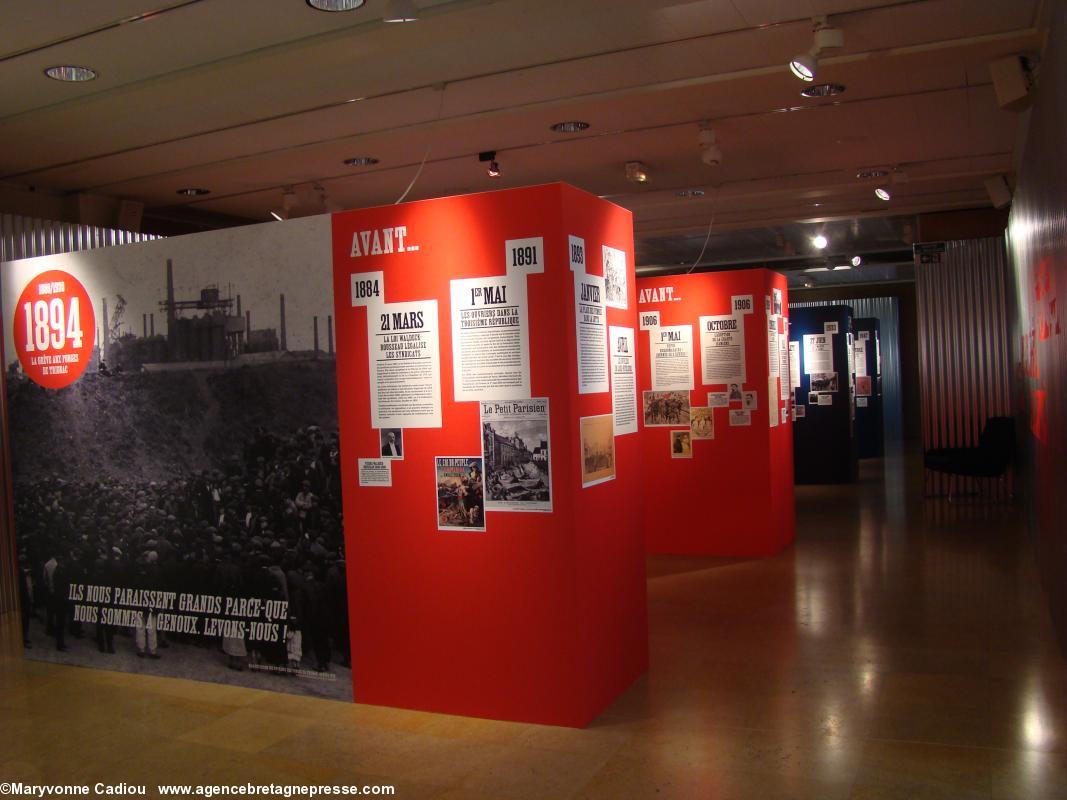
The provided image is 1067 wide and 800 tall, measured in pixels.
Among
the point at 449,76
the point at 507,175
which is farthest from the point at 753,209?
the point at 449,76

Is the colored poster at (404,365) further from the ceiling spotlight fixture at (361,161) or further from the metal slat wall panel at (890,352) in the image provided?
the metal slat wall panel at (890,352)

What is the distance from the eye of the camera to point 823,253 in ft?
51.1

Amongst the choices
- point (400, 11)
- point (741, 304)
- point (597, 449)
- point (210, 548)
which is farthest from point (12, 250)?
point (741, 304)

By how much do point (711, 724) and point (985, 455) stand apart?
8024mm

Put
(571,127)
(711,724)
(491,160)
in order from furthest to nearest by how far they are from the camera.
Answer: (491,160) < (571,127) < (711,724)

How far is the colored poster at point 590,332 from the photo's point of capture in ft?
15.8

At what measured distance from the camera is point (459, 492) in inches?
196

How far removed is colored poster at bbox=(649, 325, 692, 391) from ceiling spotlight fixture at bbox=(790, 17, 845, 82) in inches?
151

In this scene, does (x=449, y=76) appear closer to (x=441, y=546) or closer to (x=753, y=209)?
(x=441, y=546)

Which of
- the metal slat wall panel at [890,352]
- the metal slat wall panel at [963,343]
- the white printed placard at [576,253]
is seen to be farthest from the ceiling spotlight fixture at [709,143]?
the metal slat wall panel at [890,352]

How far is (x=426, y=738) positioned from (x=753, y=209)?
8.28 m

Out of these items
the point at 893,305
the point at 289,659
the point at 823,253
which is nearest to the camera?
the point at 289,659

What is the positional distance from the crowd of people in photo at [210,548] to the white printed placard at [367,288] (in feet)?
2.63

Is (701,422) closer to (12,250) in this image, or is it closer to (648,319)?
(648,319)
